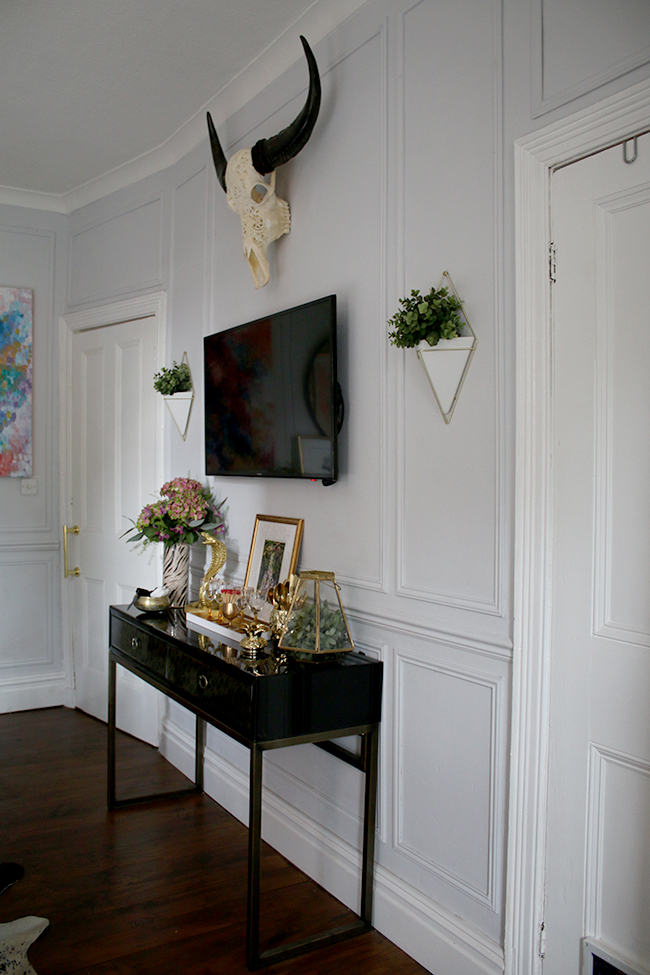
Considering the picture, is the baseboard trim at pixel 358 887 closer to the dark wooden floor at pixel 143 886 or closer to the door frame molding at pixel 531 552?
the dark wooden floor at pixel 143 886

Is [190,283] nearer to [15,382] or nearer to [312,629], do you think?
[15,382]

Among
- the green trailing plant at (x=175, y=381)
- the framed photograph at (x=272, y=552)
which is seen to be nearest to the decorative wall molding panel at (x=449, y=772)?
the framed photograph at (x=272, y=552)

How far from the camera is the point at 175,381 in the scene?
3650 millimetres

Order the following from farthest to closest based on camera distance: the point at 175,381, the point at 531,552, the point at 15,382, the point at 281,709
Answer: the point at 15,382
the point at 175,381
the point at 281,709
the point at 531,552

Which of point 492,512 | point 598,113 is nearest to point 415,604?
point 492,512

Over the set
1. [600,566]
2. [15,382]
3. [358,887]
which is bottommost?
[358,887]

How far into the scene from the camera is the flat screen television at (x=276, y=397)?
2.52 meters

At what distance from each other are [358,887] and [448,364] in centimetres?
167

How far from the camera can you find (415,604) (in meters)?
2.27

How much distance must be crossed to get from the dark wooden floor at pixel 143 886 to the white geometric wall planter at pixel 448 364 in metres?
1.63

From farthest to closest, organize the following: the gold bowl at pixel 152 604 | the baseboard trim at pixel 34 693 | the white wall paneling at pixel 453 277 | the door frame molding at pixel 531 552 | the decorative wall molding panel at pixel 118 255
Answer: the baseboard trim at pixel 34 693
the decorative wall molding panel at pixel 118 255
the gold bowl at pixel 152 604
the white wall paneling at pixel 453 277
the door frame molding at pixel 531 552

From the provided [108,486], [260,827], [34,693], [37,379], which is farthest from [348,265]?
[34,693]

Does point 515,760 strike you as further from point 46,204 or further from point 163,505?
point 46,204

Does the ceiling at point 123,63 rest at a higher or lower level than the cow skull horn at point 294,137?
higher
